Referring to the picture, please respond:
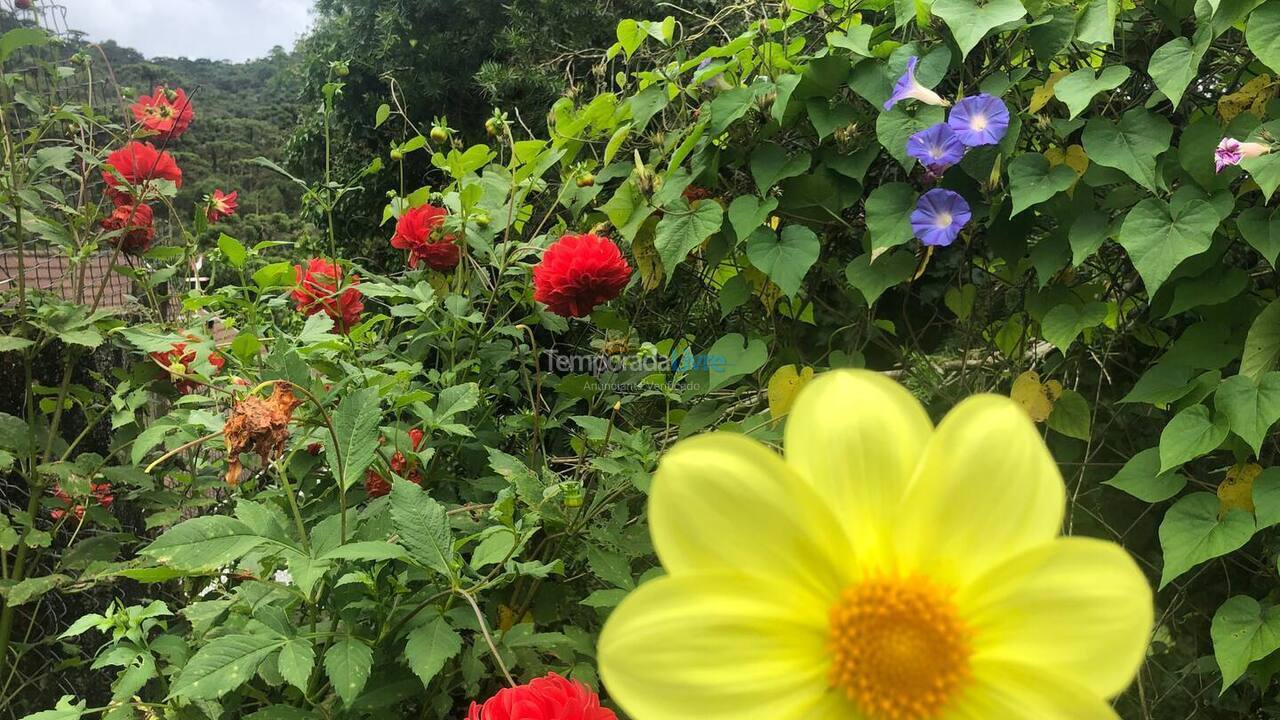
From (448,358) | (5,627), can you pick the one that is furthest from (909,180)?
(5,627)

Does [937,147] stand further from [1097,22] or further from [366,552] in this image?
[366,552]

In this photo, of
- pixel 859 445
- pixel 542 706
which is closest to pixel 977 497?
pixel 859 445

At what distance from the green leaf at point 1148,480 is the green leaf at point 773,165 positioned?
0.56 metres

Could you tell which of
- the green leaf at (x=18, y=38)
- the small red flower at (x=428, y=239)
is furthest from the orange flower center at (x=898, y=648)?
the green leaf at (x=18, y=38)

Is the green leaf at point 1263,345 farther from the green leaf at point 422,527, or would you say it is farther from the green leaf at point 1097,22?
the green leaf at point 422,527

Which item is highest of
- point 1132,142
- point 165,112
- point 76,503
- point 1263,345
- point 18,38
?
point 18,38

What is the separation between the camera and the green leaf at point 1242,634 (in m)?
→ 0.82

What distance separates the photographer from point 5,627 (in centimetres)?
143

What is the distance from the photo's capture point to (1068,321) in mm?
941

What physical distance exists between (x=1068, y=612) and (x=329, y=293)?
137 cm

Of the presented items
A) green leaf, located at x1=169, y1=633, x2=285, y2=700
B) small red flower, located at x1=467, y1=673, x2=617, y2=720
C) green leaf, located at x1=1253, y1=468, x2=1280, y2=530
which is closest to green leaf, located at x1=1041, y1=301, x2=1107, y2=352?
green leaf, located at x1=1253, y1=468, x2=1280, y2=530

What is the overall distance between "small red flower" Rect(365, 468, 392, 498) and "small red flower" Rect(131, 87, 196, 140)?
Result: 116 cm

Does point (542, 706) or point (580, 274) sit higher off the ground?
point (580, 274)

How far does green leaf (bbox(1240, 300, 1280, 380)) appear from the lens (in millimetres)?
827
